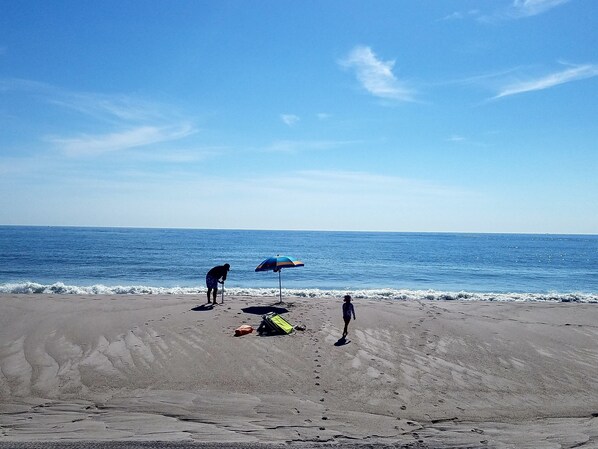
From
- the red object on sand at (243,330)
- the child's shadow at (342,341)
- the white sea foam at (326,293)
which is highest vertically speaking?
the red object on sand at (243,330)

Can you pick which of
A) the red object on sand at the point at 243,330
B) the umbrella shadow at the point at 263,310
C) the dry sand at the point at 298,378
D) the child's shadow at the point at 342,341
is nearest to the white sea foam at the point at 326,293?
the umbrella shadow at the point at 263,310

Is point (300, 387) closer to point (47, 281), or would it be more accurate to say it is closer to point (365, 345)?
point (365, 345)

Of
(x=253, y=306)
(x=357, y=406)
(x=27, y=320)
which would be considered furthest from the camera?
(x=253, y=306)

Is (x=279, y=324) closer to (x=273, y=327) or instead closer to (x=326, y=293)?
(x=273, y=327)

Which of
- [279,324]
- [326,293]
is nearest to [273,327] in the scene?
[279,324]

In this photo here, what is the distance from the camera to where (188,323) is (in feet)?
48.3

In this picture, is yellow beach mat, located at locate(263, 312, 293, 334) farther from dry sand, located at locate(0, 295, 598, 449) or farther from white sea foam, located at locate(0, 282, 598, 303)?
white sea foam, located at locate(0, 282, 598, 303)

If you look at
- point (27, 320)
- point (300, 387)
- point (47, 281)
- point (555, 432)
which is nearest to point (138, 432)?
point (300, 387)

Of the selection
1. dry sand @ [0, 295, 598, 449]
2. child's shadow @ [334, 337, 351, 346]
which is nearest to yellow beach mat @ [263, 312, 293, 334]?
dry sand @ [0, 295, 598, 449]

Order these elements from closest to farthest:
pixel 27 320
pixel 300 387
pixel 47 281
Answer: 1. pixel 300 387
2. pixel 27 320
3. pixel 47 281

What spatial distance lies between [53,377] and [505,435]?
392 inches

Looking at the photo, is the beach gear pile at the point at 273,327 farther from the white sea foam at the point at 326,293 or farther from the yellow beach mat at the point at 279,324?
the white sea foam at the point at 326,293

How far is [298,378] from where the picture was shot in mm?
10195

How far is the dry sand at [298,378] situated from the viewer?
751 cm
